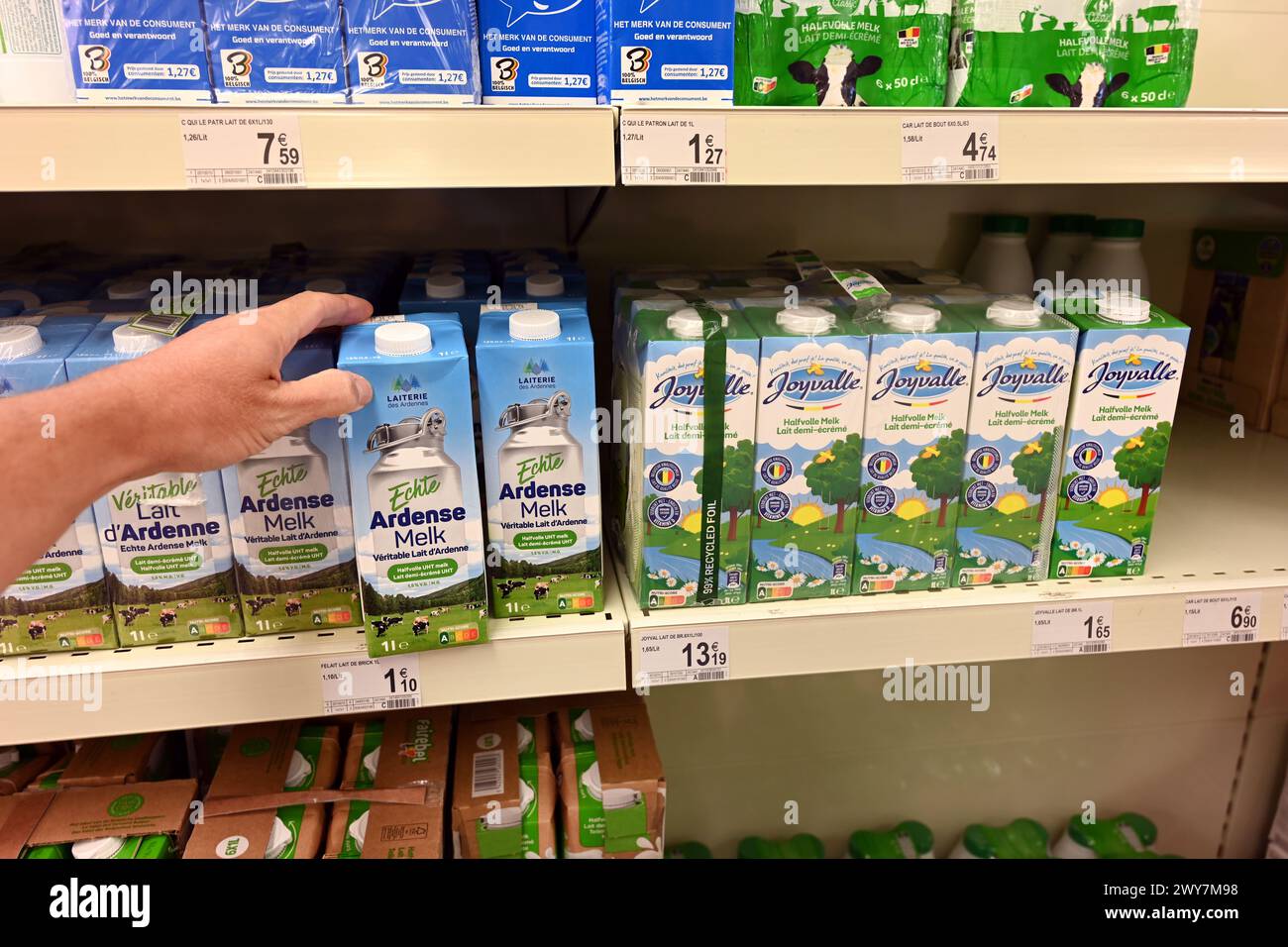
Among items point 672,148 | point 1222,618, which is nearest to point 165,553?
point 672,148

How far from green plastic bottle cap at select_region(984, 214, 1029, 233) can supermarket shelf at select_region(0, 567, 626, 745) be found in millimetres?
969

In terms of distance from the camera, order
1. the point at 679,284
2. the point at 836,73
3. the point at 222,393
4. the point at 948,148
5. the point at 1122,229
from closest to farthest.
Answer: the point at 222,393, the point at 948,148, the point at 836,73, the point at 679,284, the point at 1122,229

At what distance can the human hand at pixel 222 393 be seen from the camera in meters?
0.80

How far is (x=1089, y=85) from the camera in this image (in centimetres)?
106

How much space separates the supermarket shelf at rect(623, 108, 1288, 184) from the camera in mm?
895

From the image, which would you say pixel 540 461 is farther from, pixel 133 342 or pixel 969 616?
pixel 969 616

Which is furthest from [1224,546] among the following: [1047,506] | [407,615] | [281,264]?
[281,264]

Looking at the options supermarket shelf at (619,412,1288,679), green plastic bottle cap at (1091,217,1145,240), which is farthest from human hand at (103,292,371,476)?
green plastic bottle cap at (1091,217,1145,240)

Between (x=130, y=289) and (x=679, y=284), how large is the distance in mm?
694

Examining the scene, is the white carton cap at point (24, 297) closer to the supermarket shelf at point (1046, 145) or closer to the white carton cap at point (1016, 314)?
the supermarket shelf at point (1046, 145)

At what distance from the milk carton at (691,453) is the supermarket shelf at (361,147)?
0.20 meters

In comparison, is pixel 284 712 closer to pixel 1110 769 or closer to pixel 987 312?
pixel 987 312

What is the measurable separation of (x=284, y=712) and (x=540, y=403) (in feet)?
1.48

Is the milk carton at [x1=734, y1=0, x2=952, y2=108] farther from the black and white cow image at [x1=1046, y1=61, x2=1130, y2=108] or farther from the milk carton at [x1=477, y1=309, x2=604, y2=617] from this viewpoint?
the milk carton at [x1=477, y1=309, x2=604, y2=617]
